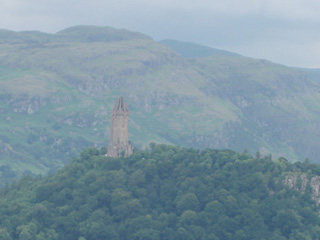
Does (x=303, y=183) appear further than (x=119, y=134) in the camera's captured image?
No

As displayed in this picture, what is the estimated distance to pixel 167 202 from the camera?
560ft

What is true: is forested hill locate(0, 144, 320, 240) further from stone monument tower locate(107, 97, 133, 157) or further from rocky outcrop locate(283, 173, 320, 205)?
stone monument tower locate(107, 97, 133, 157)

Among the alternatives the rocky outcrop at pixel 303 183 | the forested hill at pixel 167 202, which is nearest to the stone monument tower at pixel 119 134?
the forested hill at pixel 167 202

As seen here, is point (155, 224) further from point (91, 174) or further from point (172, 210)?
point (91, 174)

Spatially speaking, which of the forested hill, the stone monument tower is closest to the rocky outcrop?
the forested hill

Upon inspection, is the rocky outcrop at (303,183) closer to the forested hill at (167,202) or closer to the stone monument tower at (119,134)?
the forested hill at (167,202)

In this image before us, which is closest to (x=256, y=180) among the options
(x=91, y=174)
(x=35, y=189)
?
(x=91, y=174)

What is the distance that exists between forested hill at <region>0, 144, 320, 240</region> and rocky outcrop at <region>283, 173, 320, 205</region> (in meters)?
1.03

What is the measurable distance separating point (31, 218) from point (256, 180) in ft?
134

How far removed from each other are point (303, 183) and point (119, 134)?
39.3 meters

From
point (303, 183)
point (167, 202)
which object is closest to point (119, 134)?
point (167, 202)

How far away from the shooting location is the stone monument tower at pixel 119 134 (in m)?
187

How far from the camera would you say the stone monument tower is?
187 meters

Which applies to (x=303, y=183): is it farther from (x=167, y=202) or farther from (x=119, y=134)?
(x=119, y=134)
